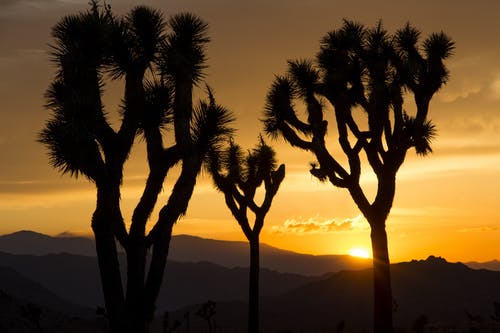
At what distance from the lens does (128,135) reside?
515 inches

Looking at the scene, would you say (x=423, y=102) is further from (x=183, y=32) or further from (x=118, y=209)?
(x=118, y=209)

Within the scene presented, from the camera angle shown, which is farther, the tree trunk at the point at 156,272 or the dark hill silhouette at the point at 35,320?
the dark hill silhouette at the point at 35,320

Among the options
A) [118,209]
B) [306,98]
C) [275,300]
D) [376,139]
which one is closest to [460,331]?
[376,139]

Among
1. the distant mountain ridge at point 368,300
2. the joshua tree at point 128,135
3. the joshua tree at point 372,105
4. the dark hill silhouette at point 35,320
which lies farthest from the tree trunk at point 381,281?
the distant mountain ridge at point 368,300

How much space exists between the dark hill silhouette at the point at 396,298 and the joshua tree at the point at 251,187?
168 ft

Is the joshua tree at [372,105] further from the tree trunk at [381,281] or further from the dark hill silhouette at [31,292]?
the dark hill silhouette at [31,292]

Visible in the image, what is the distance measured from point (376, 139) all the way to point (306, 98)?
2521 millimetres

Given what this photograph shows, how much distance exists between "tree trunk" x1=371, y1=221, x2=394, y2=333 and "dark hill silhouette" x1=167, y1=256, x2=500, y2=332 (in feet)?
177

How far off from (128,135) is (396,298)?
246 feet

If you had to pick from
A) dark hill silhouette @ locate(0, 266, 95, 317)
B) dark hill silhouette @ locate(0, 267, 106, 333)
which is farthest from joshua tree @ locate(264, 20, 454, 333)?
dark hill silhouette @ locate(0, 266, 95, 317)

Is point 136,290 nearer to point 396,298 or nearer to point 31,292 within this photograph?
point 396,298

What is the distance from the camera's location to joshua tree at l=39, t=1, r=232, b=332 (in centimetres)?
1289

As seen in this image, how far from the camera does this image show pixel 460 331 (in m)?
21.7

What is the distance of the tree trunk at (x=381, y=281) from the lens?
20.4 m
